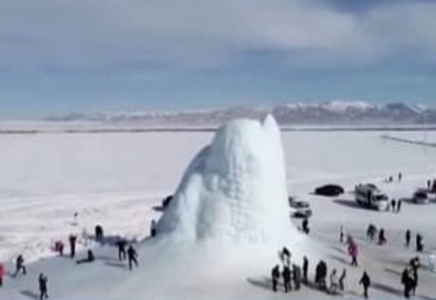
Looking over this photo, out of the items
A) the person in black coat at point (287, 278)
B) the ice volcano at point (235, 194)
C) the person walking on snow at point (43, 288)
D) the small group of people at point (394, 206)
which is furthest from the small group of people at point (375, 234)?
the person walking on snow at point (43, 288)

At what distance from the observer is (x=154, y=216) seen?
1858 inches

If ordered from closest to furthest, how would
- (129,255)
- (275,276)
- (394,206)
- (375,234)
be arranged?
(275,276)
(129,255)
(375,234)
(394,206)

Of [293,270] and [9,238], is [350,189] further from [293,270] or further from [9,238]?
[293,270]

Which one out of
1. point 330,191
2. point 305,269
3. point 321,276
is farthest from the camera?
point 330,191

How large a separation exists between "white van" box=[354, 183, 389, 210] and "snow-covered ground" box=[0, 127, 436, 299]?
769 mm

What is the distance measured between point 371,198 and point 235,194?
2295 centimetres

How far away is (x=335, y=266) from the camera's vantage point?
1155 inches

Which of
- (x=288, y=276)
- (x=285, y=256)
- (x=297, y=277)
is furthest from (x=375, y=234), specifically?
(x=288, y=276)

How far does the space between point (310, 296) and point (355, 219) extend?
→ 855 inches

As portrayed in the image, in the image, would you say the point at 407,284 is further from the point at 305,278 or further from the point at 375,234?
the point at 375,234

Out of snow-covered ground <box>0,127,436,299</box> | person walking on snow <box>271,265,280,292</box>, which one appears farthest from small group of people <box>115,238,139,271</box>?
person walking on snow <box>271,265,280,292</box>

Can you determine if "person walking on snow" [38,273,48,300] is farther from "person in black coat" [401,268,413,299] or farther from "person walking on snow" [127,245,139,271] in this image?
"person in black coat" [401,268,413,299]

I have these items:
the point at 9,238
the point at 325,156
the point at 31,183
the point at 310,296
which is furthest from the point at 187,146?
the point at 310,296

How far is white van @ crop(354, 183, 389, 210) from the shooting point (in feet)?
162
